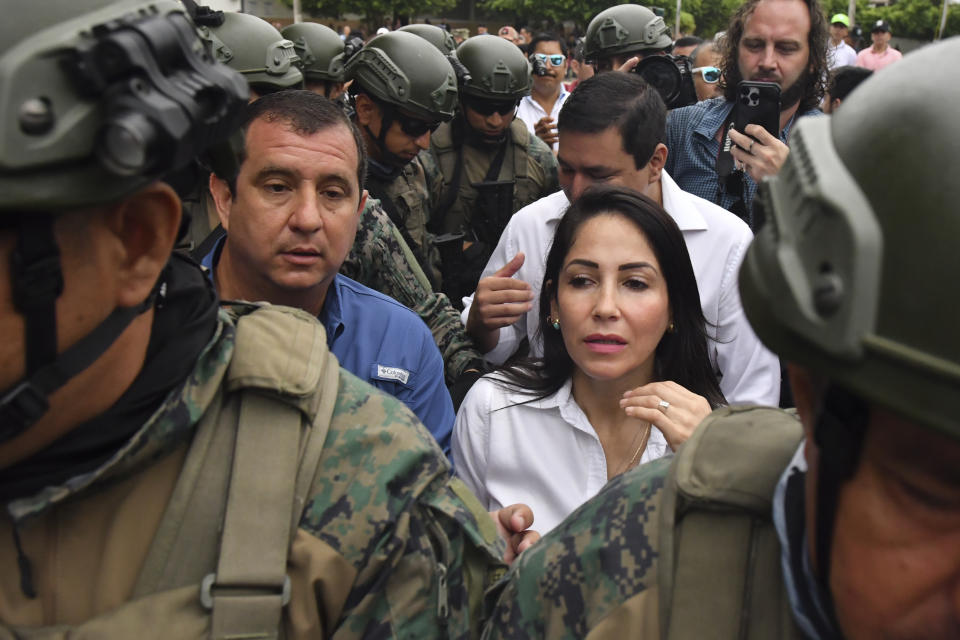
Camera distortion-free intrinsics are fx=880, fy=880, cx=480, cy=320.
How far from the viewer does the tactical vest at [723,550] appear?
4.43ft

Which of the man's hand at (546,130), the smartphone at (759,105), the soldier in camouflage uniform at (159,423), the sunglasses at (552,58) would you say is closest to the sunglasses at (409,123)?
the smartphone at (759,105)

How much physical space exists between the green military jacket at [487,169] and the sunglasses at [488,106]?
0.48 ft

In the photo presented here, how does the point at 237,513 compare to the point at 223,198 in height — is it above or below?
above

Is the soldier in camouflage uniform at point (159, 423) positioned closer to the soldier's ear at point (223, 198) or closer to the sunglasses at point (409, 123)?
the soldier's ear at point (223, 198)

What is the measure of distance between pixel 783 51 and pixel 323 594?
12.4ft

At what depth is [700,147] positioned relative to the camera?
182 inches

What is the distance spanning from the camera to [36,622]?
140cm

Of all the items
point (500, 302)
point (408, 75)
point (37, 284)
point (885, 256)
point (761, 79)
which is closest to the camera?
point (885, 256)

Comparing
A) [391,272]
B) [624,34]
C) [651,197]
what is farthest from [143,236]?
[624,34]

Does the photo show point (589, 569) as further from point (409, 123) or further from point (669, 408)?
point (409, 123)

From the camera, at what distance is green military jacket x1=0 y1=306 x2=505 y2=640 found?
141 centimetres

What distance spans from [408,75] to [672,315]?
9.19ft

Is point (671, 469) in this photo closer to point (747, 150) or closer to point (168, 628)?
point (168, 628)

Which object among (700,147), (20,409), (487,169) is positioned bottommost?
(487,169)
